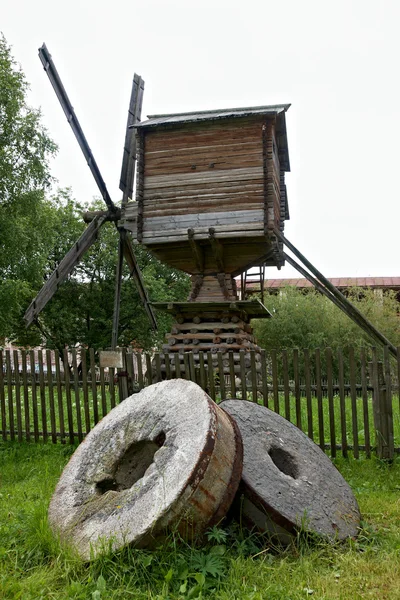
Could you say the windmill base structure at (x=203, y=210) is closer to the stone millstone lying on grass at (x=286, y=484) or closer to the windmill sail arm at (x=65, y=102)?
the windmill sail arm at (x=65, y=102)

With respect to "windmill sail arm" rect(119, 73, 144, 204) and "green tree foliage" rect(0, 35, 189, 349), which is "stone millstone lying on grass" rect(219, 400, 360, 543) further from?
"green tree foliage" rect(0, 35, 189, 349)

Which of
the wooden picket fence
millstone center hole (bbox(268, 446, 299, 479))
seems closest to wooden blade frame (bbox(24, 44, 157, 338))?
the wooden picket fence

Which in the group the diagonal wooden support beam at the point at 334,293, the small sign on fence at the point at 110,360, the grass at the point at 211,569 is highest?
the diagonal wooden support beam at the point at 334,293

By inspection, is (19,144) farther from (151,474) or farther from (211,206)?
(151,474)

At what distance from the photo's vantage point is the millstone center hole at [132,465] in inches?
165

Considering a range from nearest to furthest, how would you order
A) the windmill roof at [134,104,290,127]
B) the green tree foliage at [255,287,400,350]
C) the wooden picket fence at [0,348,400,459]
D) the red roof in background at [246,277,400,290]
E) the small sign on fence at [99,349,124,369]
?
the wooden picket fence at [0,348,400,459], the small sign on fence at [99,349,124,369], the windmill roof at [134,104,290,127], the green tree foliage at [255,287,400,350], the red roof in background at [246,277,400,290]

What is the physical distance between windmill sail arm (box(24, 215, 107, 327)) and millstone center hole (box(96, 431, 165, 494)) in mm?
8327

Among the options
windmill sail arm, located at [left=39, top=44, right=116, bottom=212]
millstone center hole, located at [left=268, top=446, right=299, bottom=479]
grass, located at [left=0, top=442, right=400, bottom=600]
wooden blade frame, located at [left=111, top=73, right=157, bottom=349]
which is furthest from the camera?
wooden blade frame, located at [left=111, top=73, right=157, bottom=349]

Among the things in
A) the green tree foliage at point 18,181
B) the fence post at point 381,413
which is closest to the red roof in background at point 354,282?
the green tree foliage at point 18,181

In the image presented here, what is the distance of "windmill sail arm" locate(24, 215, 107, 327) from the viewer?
1243 centimetres

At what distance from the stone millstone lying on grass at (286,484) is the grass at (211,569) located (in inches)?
4.5

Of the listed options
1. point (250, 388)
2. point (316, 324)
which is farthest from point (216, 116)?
point (316, 324)

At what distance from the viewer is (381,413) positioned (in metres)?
6.38

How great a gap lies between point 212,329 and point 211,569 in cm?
1111
